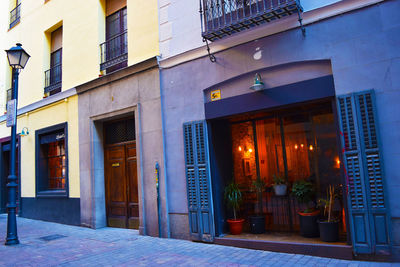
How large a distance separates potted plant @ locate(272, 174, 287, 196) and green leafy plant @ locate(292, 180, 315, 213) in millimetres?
428

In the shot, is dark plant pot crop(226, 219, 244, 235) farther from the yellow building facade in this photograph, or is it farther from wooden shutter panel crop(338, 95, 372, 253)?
the yellow building facade

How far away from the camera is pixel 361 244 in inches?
208

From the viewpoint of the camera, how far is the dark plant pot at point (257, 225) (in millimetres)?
7191

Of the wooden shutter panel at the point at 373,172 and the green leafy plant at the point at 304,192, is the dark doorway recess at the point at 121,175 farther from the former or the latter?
the wooden shutter panel at the point at 373,172

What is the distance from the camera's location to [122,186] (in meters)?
9.83

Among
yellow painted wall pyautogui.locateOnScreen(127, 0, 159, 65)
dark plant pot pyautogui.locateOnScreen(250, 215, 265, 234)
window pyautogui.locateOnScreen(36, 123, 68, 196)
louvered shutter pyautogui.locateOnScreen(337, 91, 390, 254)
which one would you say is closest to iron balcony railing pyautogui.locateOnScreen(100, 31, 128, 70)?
yellow painted wall pyautogui.locateOnScreen(127, 0, 159, 65)

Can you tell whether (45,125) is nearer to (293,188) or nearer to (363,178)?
(293,188)

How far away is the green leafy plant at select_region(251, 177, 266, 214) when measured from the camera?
7.45 meters

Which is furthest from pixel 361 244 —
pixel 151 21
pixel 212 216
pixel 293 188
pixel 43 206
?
pixel 43 206

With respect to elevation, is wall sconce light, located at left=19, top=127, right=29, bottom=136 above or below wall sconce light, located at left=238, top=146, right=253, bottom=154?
above

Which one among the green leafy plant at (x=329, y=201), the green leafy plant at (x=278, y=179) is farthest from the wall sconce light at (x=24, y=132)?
the green leafy plant at (x=329, y=201)

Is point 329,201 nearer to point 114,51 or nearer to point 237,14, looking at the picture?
point 237,14

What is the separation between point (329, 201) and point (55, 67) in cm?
1091

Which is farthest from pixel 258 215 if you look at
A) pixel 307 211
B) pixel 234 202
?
pixel 307 211
